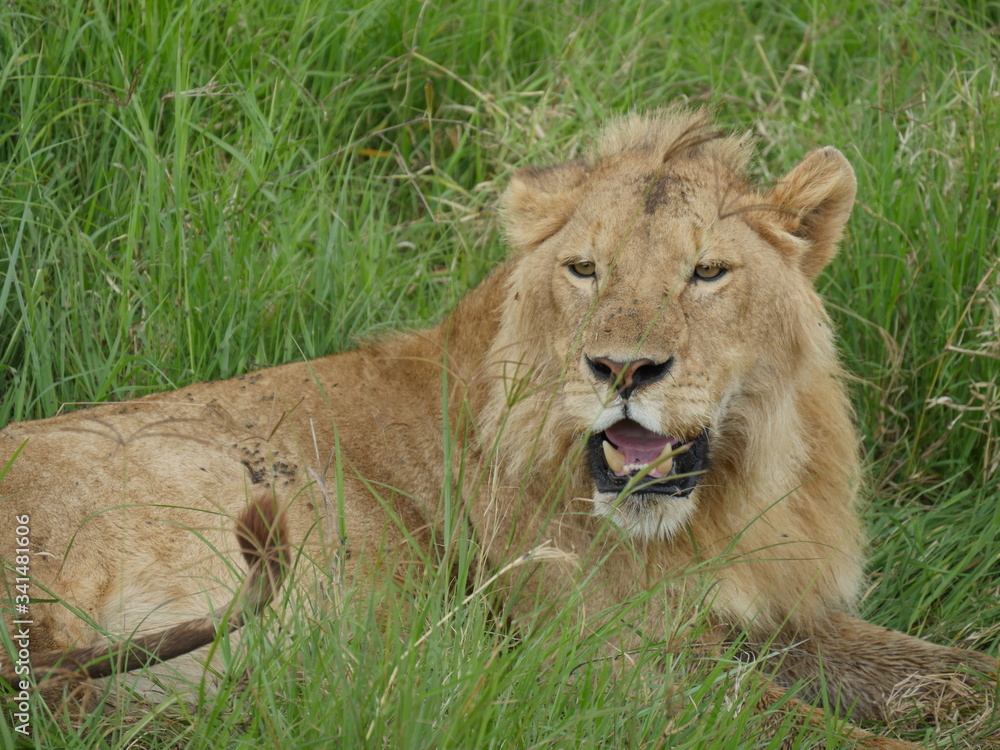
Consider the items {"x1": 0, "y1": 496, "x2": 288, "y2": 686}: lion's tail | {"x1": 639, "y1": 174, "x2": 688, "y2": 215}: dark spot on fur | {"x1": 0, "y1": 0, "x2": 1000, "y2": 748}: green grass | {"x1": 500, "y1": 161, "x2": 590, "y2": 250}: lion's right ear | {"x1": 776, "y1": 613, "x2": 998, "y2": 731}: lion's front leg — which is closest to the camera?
{"x1": 0, "y1": 496, "x2": 288, "y2": 686}: lion's tail

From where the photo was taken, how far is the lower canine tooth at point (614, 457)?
2.86 m

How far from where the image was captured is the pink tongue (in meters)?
2.84

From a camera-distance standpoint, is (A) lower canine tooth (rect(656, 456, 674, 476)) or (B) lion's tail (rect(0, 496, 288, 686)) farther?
(A) lower canine tooth (rect(656, 456, 674, 476))

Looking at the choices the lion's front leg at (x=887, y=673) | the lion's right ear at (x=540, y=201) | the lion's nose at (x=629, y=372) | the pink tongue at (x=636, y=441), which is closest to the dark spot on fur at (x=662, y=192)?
the lion's right ear at (x=540, y=201)

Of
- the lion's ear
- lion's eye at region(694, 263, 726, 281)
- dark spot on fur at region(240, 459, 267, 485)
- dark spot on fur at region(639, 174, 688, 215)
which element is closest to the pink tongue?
lion's eye at region(694, 263, 726, 281)

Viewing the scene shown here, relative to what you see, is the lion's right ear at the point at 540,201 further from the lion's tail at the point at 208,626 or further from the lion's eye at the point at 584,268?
the lion's tail at the point at 208,626

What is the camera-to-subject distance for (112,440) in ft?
10.6

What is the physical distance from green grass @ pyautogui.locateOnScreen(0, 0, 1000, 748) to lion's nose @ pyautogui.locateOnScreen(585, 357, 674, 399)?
848mm

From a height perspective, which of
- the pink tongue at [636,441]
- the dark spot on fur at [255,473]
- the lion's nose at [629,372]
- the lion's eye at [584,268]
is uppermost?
the lion's eye at [584,268]

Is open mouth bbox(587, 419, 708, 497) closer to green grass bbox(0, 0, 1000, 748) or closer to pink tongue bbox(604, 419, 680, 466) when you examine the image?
pink tongue bbox(604, 419, 680, 466)

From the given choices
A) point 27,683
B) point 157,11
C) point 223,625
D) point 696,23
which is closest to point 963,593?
point 223,625

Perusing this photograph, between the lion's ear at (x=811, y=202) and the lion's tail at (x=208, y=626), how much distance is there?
1709 millimetres

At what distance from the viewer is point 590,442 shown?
3008 mm

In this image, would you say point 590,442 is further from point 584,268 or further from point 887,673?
point 887,673
